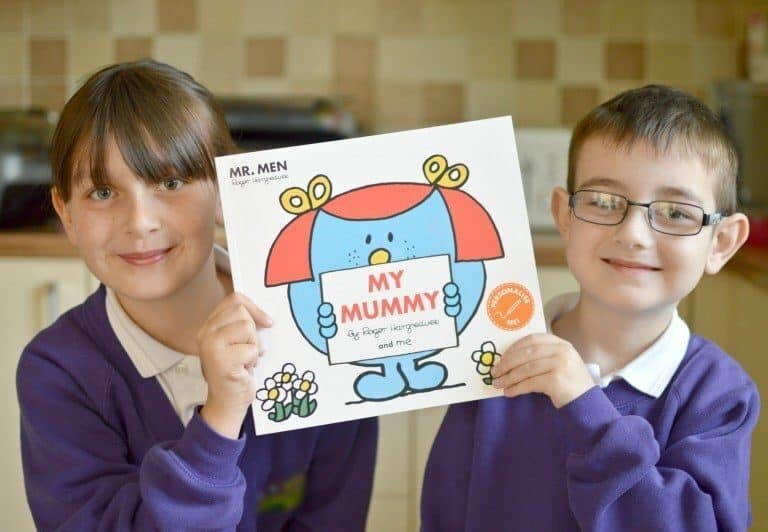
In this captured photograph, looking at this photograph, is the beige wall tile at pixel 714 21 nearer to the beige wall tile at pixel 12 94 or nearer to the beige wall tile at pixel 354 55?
the beige wall tile at pixel 354 55

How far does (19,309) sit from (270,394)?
1.22m

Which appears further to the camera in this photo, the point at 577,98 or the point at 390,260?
the point at 577,98

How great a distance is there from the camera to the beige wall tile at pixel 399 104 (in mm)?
2465

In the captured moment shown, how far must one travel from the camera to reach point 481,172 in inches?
38.1

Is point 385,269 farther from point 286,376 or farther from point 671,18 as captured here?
point 671,18

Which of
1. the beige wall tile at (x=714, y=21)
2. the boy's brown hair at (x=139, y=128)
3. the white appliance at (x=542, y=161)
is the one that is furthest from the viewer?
the beige wall tile at (x=714, y=21)

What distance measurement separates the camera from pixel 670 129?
39.9 inches

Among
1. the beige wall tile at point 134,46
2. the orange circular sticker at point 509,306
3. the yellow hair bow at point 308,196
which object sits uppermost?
the beige wall tile at point 134,46

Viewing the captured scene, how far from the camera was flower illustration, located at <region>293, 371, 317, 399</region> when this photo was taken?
96cm

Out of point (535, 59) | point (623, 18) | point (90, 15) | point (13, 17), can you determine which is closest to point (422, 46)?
point (535, 59)

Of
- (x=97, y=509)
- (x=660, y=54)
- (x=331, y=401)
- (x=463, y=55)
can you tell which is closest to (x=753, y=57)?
(x=660, y=54)

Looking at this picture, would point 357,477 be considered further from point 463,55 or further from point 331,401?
point 463,55

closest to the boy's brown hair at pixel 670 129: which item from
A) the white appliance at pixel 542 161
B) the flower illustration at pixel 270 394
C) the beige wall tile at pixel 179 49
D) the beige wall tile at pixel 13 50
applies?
the flower illustration at pixel 270 394

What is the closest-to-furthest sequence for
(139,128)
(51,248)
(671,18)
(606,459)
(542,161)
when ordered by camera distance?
1. (606,459)
2. (139,128)
3. (51,248)
4. (542,161)
5. (671,18)
